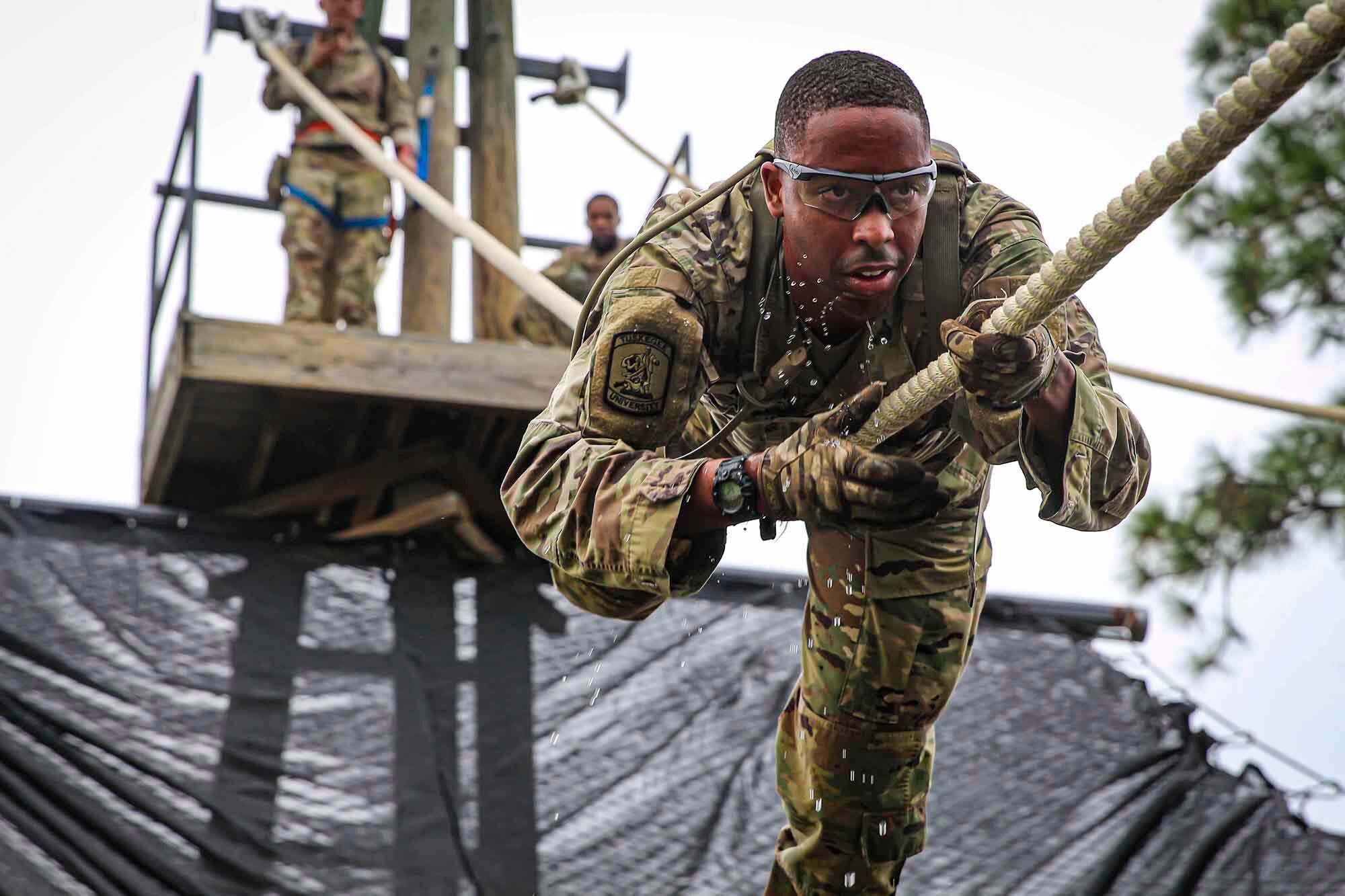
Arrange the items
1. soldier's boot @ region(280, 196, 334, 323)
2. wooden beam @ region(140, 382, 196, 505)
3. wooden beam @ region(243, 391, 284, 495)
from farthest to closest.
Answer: soldier's boot @ region(280, 196, 334, 323), wooden beam @ region(243, 391, 284, 495), wooden beam @ region(140, 382, 196, 505)

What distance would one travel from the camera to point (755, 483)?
2436 millimetres

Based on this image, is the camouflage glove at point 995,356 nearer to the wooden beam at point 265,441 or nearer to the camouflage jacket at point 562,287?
the wooden beam at point 265,441

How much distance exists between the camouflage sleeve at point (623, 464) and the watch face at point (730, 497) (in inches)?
2.3

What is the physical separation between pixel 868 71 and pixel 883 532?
0.89 metres

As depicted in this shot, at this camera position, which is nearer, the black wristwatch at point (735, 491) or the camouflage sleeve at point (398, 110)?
the black wristwatch at point (735, 491)

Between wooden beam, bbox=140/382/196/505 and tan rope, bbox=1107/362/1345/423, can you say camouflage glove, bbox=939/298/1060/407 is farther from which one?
wooden beam, bbox=140/382/196/505

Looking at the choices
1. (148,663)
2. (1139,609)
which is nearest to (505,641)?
(148,663)

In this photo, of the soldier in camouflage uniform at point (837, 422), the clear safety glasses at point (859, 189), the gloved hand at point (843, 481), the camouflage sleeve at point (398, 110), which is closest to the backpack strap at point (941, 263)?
the soldier in camouflage uniform at point (837, 422)

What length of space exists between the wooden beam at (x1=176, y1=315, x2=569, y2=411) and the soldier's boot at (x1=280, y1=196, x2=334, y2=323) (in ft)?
0.99

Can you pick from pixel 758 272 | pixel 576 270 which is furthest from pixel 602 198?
pixel 758 272

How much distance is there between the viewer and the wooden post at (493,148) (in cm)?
662

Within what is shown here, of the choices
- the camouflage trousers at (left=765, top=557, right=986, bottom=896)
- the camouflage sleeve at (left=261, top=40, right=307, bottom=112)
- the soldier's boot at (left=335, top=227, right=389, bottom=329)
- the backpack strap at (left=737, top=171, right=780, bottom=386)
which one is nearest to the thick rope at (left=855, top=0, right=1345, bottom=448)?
the backpack strap at (left=737, top=171, right=780, bottom=386)

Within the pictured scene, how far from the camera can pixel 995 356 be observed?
2.35m

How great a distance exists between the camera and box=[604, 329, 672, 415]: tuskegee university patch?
272 cm
